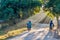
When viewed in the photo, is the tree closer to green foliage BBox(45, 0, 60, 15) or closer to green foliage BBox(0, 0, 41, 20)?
green foliage BBox(45, 0, 60, 15)

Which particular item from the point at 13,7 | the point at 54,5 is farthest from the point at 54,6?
the point at 13,7

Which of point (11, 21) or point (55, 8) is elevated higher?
point (55, 8)

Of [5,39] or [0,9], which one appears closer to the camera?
[5,39]

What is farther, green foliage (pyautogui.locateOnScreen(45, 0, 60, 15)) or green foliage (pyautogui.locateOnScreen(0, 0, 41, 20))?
green foliage (pyautogui.locateOnScreen(0, 0, 41, 20))

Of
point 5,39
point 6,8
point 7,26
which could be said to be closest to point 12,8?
point 6,8

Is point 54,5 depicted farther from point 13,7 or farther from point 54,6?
point 13,7

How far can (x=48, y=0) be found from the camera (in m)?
21.1

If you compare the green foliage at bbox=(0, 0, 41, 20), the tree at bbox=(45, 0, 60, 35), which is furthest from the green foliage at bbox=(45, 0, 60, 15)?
the green foliage at bbox=(0, 0, 41, 20)

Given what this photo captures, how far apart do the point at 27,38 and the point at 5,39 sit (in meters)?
2.06

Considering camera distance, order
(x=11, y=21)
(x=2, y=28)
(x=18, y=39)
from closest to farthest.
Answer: (x=18, y=39)
(x=2, y=28)
(x=11, y=21)

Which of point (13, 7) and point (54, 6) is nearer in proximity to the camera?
point (54, 6)

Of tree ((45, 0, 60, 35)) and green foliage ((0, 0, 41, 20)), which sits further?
green foliage ((0, 0, 41, 20))

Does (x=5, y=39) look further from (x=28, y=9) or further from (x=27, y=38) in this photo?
(x=28, y=9)

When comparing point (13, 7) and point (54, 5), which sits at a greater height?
point (54, 5)
